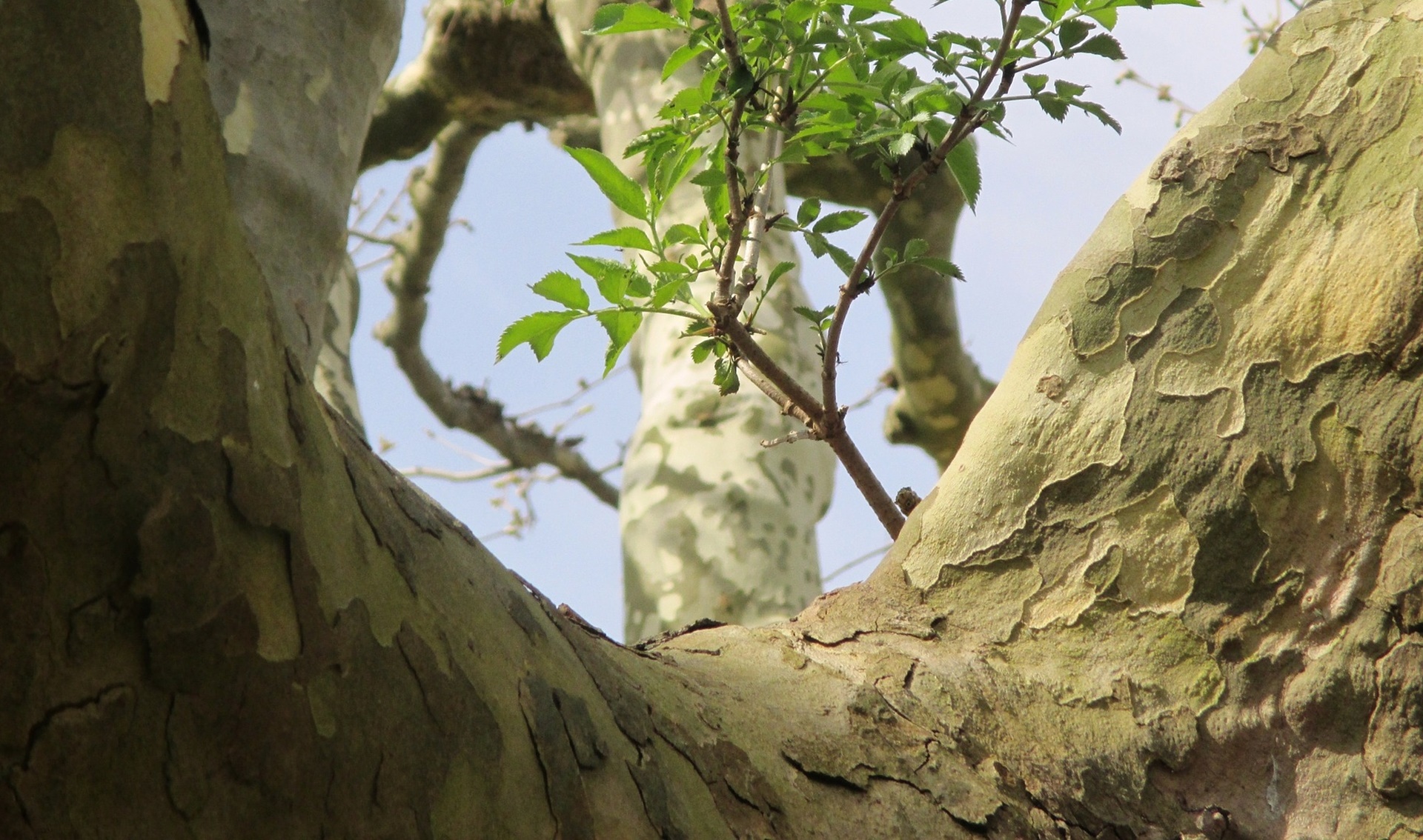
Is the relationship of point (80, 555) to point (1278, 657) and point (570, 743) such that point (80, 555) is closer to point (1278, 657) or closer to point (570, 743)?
point (570, 743)

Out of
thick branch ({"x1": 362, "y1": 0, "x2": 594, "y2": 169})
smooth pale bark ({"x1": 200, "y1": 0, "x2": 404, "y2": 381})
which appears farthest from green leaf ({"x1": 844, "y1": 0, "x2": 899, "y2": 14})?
thick branch ({"x1": 362, "y1": 0, "x2": 594, "y2": 169})

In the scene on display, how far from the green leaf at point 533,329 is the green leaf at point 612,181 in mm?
115

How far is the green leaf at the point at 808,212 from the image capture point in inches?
45.8

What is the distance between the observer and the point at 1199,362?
3.19 ft

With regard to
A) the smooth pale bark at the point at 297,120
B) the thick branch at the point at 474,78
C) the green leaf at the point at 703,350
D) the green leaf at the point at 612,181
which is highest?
the thick branch at the point at 474,78

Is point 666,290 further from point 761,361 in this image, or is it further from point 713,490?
point 713,490

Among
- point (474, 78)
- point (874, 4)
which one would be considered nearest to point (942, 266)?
point (874, 4)

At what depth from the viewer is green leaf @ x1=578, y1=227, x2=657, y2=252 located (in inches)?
40.3

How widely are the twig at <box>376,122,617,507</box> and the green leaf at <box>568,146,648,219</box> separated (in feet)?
12.1

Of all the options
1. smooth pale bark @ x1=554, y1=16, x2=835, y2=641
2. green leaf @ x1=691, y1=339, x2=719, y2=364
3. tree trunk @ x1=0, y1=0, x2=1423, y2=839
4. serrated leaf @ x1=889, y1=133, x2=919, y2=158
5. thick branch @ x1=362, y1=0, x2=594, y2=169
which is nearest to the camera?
tree trunk @ x1=0, y1=0, x2=1423, y2=839

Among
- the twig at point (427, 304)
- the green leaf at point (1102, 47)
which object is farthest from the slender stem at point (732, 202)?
the twig at point (427, 304)

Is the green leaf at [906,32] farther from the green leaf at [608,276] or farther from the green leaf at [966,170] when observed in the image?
the green leaf at [608,276]

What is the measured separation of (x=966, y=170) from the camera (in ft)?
3.47

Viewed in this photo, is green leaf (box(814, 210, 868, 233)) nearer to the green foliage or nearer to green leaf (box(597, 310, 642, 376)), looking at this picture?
the green foliage
